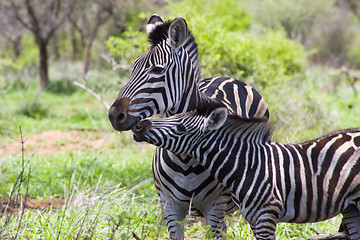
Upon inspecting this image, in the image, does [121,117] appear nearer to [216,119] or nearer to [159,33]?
[216,119]

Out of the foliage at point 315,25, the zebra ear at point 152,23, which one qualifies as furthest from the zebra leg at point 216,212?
the foliage at point 315,25

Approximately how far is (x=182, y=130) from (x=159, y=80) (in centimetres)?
47

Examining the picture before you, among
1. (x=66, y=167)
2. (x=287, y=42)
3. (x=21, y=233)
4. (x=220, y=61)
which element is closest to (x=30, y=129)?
(x=66, y=167)

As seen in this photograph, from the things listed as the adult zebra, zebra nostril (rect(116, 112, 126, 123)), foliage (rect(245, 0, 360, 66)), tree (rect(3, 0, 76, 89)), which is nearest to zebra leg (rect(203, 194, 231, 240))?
the adult zebra

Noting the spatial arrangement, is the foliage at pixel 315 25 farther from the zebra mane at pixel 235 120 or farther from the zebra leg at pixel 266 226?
the zebra leg at pixel 266 226

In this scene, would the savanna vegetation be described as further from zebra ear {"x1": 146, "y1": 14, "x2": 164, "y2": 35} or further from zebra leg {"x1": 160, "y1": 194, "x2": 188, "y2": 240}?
zebra ear {"x1": 146, "y1": 14, "x2": 164, "y2": 35}

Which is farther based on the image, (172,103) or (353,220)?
(172,103)

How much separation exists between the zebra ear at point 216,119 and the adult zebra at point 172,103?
38cm

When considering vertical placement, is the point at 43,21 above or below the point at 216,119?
above

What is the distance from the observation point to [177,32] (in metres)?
3.51

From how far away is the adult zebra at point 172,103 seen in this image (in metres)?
3.34

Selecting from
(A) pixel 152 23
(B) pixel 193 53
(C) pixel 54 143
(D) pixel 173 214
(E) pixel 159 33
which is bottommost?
(C) pixel 54 143

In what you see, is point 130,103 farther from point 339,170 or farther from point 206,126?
point 339,170

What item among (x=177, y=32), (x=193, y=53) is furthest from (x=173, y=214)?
(x=177, y=32)
